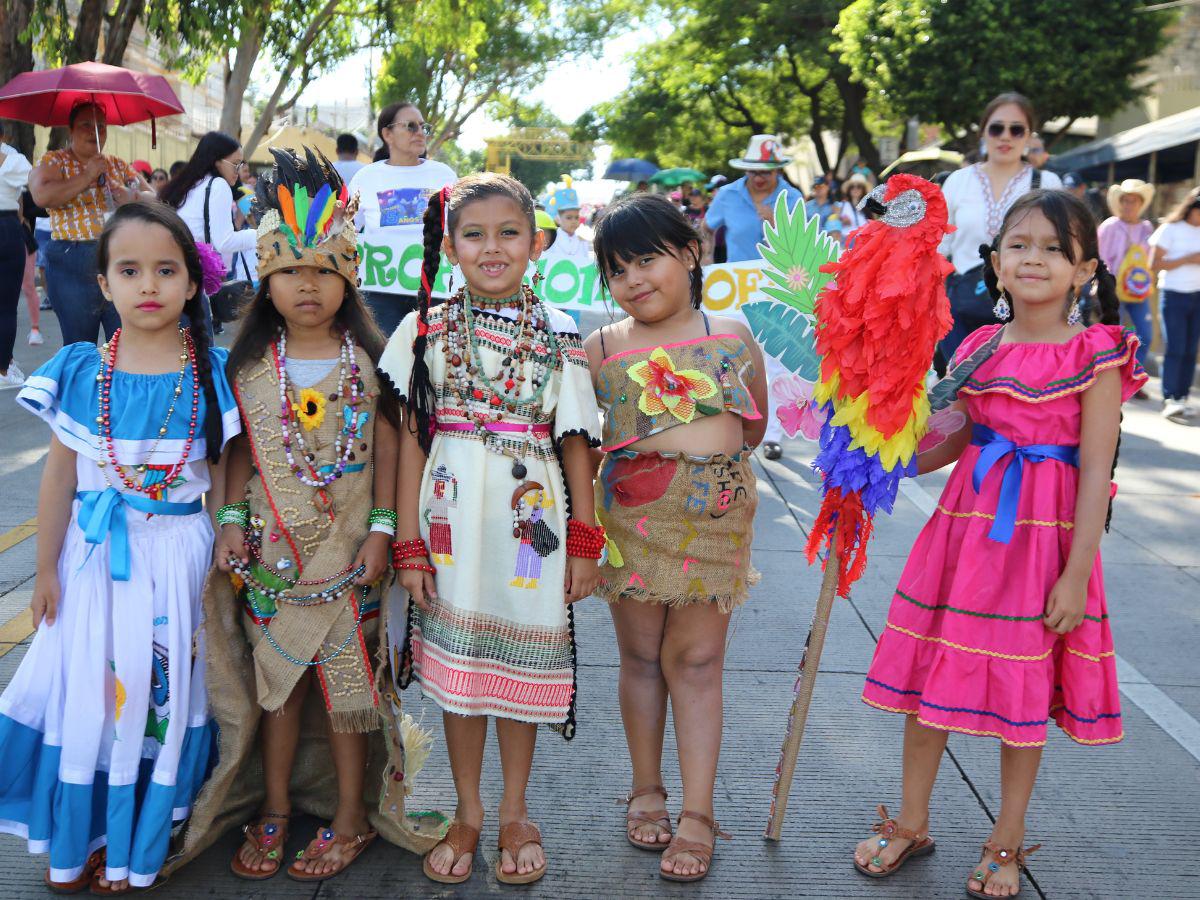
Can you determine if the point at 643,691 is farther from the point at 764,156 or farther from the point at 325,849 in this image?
the point at 764,156

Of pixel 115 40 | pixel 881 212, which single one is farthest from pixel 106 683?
pixel 115 40

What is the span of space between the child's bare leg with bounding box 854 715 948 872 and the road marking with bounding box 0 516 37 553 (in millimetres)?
3800

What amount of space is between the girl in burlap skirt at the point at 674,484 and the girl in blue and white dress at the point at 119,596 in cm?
95

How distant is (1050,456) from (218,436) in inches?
76.1

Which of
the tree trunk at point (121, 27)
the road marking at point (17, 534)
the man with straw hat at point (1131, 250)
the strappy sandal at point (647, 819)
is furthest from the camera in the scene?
the tree trunk at point (121, 27)

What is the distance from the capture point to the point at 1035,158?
285 inches

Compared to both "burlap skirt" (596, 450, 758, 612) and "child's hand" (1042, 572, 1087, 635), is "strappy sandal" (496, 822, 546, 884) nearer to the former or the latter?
"burlap skirt" (596, 450, 758, 612)

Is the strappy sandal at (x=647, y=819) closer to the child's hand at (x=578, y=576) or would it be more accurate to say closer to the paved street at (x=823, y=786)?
the paved street at (x=823, y=786)

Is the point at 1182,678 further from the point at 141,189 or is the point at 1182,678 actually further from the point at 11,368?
the point at 11,368

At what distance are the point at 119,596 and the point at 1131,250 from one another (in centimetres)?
954

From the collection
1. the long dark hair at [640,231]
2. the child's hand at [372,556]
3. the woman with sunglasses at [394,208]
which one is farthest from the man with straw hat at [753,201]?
the child's hand at [372,556]

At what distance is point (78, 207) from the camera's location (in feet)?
18.9

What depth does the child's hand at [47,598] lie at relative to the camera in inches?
101

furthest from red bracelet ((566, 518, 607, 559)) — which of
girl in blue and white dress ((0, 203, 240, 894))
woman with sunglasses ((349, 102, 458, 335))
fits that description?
woman with sunglasses ((349, 102, 458, 335))
